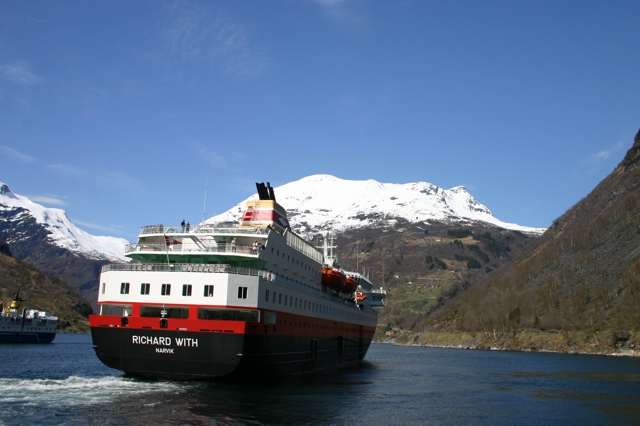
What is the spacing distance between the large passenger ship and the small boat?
7532cm

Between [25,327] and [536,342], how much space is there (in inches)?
3872

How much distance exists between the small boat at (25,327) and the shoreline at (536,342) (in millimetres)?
90179

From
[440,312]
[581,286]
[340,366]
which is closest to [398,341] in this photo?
[440,312]

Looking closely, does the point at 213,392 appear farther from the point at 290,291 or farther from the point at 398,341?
the point at 398,341

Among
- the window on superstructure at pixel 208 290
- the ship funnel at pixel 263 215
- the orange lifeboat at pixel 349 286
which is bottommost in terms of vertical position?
the window on superstructure at pixel 208 290

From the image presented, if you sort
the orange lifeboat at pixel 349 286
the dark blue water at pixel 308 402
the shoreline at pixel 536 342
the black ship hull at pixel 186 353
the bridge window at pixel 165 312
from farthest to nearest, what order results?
the shoreline at pixel 536 342 < the orange lifeboat at pixel 349 286 < the bridge window at pixel 165 312 < the black ship hull at pixel 186 353 < the dark blue water at pixel 308 402

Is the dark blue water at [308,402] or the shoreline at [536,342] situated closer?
the dark blue water at [308,402]

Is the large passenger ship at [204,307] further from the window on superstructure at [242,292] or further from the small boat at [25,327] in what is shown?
the small boat at [25,327]

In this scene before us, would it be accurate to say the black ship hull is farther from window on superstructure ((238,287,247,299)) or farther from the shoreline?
the shoreline

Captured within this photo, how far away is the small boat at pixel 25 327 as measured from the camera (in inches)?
3856

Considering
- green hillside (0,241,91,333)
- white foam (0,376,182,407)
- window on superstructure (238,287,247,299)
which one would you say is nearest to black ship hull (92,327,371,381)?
white foam (0,376,182,407)

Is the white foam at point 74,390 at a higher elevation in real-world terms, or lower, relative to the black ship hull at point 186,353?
lower

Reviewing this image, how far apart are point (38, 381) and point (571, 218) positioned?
181 metres

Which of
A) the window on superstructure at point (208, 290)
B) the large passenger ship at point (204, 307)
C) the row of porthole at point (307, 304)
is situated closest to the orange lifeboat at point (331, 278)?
the row of porthole at point (307, 304)
